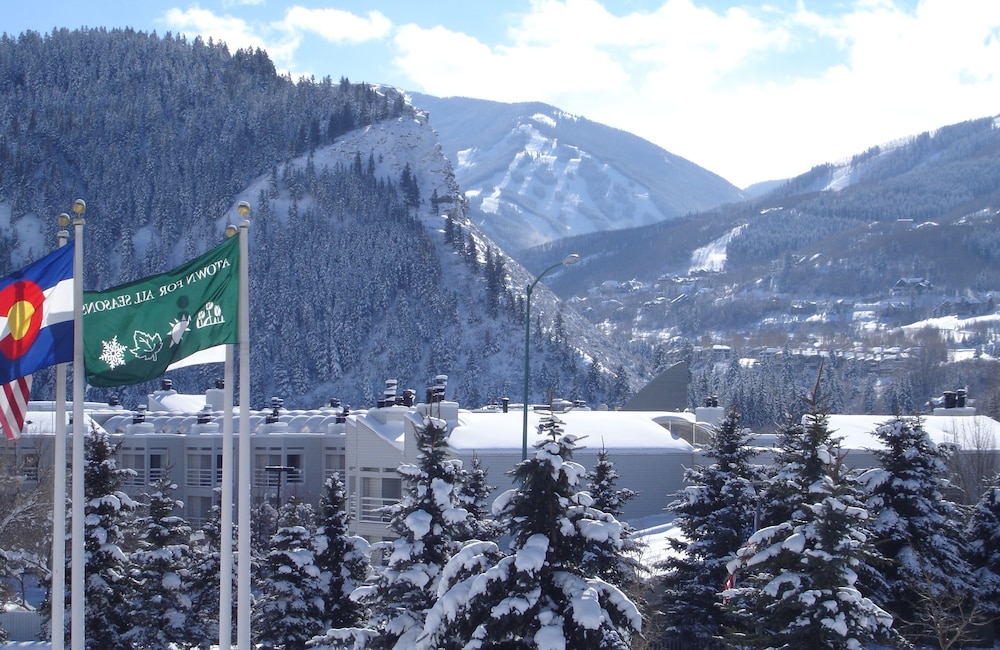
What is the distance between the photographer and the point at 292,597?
25656 mm

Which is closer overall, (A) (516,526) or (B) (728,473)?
(A) (516,526)

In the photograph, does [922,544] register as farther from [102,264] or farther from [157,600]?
[102,264]

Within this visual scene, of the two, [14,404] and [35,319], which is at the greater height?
[35,319]

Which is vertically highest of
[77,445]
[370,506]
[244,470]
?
[77,445]

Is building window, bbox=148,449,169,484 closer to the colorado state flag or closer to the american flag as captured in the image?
the american flag

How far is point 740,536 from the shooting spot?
2703 cm

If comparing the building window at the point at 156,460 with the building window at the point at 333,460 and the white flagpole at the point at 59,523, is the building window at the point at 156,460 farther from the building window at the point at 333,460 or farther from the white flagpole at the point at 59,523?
the white flagpole at the point at 59,523

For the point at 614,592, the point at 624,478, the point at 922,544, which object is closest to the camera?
the point at 614,592

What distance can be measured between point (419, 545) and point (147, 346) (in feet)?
22.1

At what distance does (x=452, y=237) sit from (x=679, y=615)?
158 m

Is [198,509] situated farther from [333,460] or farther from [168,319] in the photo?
[168,319]

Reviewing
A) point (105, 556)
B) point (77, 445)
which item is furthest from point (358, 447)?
point (77, 445)

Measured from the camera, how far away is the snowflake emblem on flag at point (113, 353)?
14898 millimetres

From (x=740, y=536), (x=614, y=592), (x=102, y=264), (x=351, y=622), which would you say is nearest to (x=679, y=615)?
(x=740, y=536)
